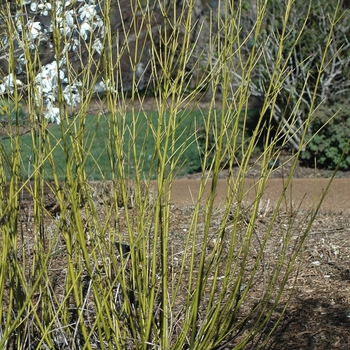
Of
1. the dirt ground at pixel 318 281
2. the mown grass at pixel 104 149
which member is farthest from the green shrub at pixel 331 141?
the dirt ground at pixel 318 281

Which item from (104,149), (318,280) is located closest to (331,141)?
(318,280)

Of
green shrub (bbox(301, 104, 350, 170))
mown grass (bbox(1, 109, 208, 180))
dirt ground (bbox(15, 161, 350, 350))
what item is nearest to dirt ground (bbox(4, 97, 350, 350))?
dirt ground (bbox(15, 161, 350, 350))

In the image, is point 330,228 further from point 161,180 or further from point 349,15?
point 349,15

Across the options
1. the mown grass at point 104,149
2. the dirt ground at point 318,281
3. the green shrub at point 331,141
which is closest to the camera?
the mown grass at point 104,149

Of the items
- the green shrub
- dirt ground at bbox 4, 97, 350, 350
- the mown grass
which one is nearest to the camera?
the mown grass

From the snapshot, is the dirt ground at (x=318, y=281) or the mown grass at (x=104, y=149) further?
the dirt ground at (x=318, y=281)

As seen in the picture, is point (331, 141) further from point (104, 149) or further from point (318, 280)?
point (104, 149)

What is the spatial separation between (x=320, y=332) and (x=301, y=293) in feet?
1.95

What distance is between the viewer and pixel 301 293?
157 inches

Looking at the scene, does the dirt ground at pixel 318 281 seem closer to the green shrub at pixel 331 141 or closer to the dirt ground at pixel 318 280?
the dirt ground at pixel 318 280

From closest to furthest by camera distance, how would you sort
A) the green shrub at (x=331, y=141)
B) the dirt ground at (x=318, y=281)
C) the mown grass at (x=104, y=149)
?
1. the mown grass at (x=104, y=149)
2. the dirt ground at (x=318, y=281)
3. the green shrub at (x=331, y=141)

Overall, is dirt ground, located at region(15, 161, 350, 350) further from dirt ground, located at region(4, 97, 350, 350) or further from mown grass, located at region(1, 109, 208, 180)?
mown grass, located at region(1, 109, 208, 180)

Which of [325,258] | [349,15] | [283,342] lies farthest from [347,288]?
[349,15]

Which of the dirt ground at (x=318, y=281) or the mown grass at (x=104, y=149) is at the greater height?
the mown grass at (x=104, y=149)
